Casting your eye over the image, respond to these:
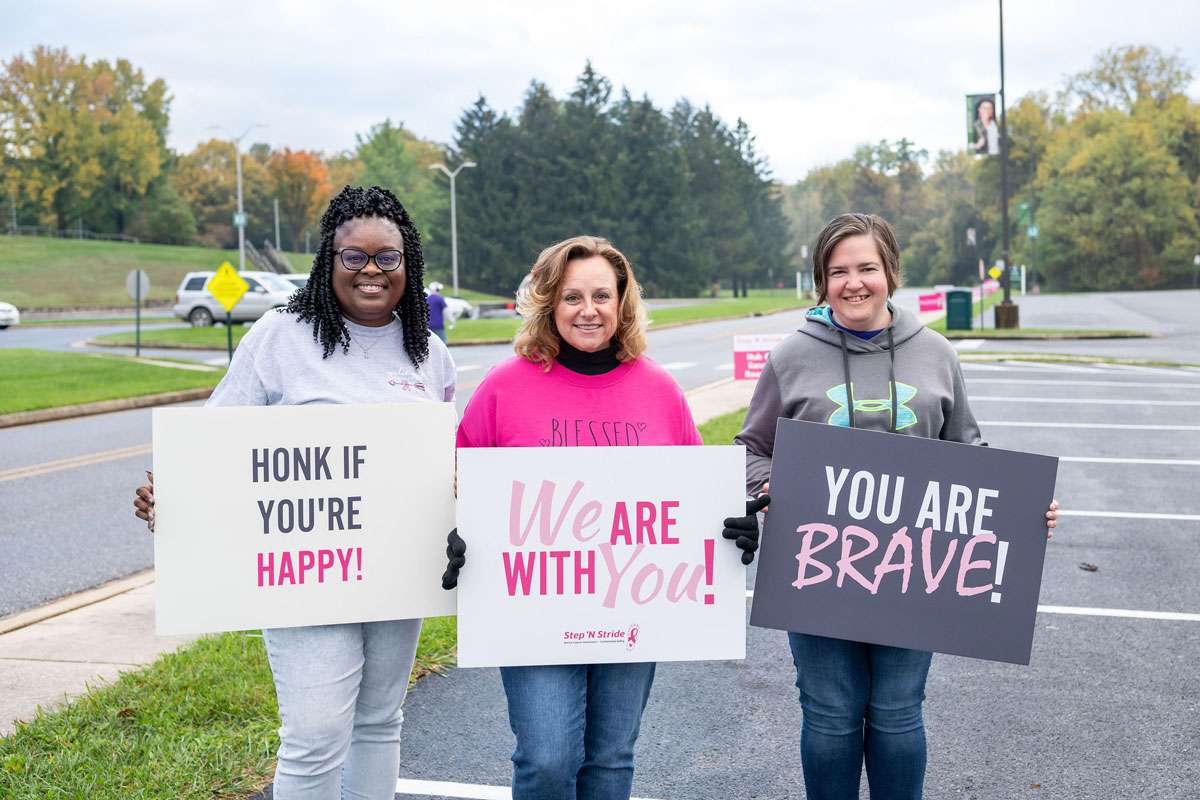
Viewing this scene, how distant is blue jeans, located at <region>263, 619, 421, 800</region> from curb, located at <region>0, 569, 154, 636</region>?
330 centimetres

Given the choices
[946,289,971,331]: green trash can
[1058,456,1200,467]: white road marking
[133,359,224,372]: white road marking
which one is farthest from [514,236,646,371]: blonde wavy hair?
[946,289,971,331]: green trash can

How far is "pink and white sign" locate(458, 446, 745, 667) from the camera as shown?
278 centimetres

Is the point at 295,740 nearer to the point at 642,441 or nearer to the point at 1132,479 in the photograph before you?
the point at 642,441

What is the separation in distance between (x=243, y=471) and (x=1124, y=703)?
3581 mm

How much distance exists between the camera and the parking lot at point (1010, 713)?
12.3ft

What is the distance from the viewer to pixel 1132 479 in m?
9.40

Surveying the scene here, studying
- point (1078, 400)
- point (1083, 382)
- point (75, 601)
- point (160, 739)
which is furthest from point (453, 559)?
point (1083, 382)

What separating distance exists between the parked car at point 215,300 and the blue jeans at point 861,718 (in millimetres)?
30994

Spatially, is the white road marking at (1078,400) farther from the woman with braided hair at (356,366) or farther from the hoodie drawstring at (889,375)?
the woman with braided hair at (356,366)

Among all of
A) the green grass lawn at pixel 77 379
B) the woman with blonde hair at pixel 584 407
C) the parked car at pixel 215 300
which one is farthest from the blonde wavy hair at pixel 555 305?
the parked car at pixel 215 300

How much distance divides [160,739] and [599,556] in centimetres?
193

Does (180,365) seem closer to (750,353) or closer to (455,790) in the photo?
(750,353)

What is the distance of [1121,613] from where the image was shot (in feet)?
18.5

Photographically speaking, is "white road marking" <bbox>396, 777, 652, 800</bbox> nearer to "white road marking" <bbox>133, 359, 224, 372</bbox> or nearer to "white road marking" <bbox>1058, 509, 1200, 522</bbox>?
"white road marking" <bbox>1058, 509, 1200, 522</bbox>
